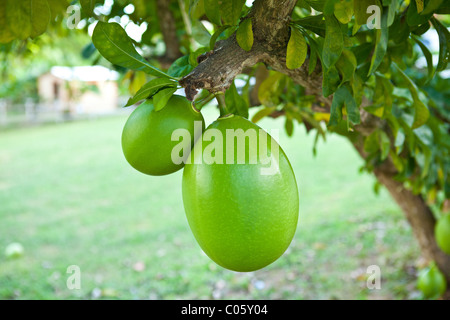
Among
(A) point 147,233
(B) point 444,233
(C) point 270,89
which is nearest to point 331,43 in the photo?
(C) point 270,89

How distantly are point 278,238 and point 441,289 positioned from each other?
1.94 meters

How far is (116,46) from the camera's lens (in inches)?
25.5

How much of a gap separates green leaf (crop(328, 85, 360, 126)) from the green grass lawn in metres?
1.92

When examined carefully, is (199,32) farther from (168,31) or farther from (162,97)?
(168,31)

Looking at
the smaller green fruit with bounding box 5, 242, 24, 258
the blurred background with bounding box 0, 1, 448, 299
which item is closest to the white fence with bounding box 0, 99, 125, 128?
the blurred background with bounding box 0, 1, 448, 299

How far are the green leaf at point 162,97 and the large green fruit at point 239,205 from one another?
0.07 meters

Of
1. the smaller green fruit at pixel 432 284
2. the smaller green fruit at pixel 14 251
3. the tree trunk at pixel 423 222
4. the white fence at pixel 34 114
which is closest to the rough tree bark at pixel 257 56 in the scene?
the tree trunk at pixel 423 222

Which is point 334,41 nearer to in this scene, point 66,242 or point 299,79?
point 299,79

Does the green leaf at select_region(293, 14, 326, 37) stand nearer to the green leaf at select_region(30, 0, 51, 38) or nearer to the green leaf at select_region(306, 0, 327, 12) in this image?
the green leaf at select_region(306, 0, 327, 12)

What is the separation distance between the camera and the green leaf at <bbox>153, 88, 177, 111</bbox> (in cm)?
61

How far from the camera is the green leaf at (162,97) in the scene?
0.61 metres

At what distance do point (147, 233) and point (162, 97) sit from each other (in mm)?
3389

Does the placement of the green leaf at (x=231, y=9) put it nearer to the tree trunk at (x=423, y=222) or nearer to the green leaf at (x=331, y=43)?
the green leaf at (x=331, y=43)

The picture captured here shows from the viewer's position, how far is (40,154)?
A: 810 centimetres
